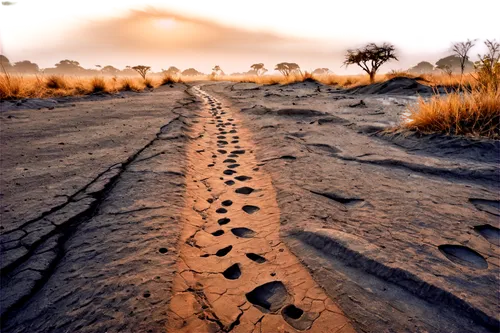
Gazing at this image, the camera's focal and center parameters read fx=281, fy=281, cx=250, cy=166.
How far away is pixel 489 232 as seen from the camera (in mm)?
1562

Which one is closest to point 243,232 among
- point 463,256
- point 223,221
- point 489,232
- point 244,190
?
point 223,221

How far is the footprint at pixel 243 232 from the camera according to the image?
174 cm

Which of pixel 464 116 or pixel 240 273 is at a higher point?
pixel 464 116

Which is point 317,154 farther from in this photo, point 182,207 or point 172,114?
point 172,114

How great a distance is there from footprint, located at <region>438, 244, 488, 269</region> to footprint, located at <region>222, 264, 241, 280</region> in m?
1.03

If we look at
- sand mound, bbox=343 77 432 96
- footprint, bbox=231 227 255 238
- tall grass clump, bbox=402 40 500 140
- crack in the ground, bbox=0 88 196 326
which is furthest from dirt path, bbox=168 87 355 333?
sand mound, bbox=343 77 432 96

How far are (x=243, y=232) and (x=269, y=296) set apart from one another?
57 cm

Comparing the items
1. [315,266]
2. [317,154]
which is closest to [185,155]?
[317,154]

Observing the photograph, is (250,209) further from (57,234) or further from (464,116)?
(464,116)

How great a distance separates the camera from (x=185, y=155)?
3113 millimetres

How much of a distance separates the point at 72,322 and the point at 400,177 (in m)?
2.40

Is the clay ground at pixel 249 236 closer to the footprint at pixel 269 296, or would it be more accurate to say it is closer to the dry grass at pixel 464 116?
the footprint at pixel 269 296

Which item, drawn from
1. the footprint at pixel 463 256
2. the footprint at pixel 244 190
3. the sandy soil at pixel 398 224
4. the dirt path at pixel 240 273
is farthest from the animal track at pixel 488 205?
the footprint at pixel 244 190

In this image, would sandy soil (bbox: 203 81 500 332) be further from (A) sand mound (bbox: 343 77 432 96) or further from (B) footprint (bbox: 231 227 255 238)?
(A) sand mound (bbox: 343 77 432 96)
